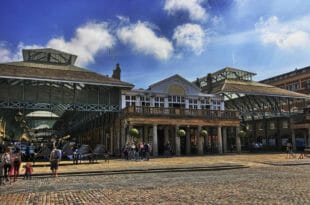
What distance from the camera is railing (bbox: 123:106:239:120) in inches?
1357

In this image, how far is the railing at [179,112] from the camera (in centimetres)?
3447

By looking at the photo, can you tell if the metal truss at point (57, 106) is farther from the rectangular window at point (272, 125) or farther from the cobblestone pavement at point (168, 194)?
the rectangular window at point (272, 125)

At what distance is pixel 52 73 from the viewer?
3509 centimetres

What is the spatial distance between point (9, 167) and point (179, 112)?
23.4m

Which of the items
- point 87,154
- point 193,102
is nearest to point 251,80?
point 193,102

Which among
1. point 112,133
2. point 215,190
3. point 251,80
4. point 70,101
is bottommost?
point 215,190

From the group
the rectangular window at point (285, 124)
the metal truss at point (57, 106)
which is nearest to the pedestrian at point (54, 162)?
the metal truss at point (57, 106)

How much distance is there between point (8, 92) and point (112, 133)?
12701 millimetres

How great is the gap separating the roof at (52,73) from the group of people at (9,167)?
650 inches

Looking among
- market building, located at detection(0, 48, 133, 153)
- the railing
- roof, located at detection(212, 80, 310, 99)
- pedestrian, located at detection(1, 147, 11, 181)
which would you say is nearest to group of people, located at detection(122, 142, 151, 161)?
the railing

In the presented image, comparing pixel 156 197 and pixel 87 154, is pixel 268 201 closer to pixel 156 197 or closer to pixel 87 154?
pixel 156 197

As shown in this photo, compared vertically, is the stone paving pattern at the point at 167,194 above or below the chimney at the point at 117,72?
below

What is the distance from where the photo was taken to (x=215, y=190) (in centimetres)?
1148

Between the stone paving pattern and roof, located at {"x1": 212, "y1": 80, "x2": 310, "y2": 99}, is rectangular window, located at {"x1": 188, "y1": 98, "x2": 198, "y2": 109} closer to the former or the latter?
roof, located at {"x1": 212, "y1": 80, "x2": 310, "y2": 99}
